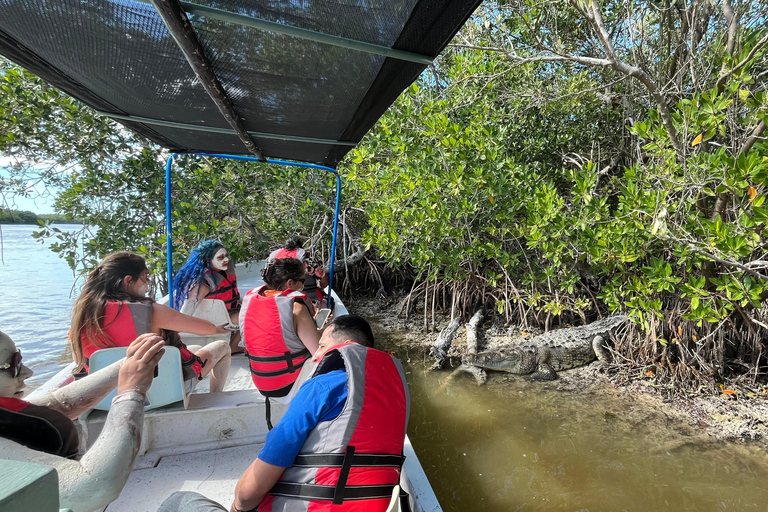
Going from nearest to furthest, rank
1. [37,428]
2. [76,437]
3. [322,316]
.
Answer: [37,428] → [76,437] → [322,316]

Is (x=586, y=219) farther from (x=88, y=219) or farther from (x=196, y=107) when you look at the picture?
(x=88, y=219)

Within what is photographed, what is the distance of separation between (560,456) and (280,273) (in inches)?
110

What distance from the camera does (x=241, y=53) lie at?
1.28 m

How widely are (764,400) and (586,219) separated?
257 cm

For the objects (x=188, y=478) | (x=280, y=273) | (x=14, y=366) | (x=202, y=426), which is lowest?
(x=188, y=478)

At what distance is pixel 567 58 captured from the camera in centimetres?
313

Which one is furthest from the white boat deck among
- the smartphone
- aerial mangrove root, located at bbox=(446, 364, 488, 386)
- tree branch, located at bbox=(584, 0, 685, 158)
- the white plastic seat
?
tree branch, located at bbox=(584, 0, 685, 158)

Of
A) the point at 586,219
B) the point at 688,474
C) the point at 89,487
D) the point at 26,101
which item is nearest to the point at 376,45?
the point at 89,487

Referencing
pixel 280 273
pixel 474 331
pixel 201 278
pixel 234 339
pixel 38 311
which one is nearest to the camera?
pixel 280 273

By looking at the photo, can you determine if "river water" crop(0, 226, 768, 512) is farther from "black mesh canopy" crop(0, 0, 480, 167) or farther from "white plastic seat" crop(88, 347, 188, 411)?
"black mesh canopy" crop(0, 0, 480, 167)

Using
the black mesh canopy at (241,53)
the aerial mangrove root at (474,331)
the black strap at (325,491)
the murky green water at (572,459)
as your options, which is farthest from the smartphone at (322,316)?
the black strap at (325,491)

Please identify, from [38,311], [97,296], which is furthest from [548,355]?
[38,311]

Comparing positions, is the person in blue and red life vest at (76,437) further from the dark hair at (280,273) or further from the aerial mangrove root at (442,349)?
the aerial mangrove root at (442,349)

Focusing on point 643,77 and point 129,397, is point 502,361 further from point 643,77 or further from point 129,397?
point 129,397
